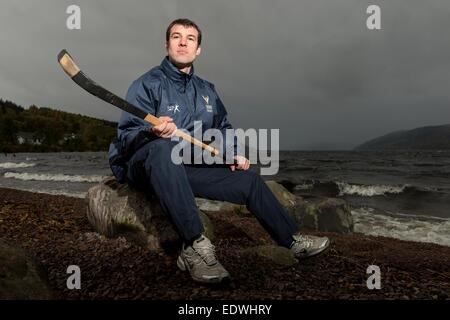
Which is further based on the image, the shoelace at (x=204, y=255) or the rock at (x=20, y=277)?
the shoelace at (x=204, y=255)

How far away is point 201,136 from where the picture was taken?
461cm

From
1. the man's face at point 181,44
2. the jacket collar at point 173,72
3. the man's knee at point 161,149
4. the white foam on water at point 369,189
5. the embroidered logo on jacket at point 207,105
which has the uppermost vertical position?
the man's face at point 181,44

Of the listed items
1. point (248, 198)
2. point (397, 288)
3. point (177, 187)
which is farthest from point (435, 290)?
point (177, 187)

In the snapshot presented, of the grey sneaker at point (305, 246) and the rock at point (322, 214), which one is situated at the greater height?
the grey sneaker at point (305, 246)

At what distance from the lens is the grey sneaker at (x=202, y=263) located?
10.5 ft

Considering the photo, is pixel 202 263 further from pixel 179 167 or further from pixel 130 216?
pixel 130 216

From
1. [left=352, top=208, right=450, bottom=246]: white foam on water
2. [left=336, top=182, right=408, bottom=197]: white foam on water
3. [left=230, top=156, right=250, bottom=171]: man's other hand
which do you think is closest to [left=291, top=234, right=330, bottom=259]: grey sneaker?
[left=230, top=156, right=250, bottom=171]: man's other hand

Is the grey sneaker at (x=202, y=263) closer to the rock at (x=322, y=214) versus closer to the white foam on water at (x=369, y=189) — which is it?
the rock at (x=322, y=214)

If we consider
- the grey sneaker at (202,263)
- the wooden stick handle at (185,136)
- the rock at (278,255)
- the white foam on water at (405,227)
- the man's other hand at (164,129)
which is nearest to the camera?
the grey sneaker at (202,263)

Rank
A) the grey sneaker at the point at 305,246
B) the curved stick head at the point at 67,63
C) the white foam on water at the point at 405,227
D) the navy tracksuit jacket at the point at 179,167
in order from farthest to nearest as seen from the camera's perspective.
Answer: the white foam on water at the point at 405,227, the grey sneaker at the point at 305,246, the navy tracksuit jacket at the point at 179,167, the curved stick head at the point at 67,63

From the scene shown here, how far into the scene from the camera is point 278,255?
404 cm

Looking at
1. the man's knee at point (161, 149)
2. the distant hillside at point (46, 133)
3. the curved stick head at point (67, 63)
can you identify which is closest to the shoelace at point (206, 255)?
the man's knee at point (161, 149)
